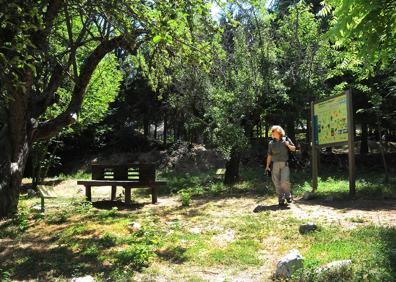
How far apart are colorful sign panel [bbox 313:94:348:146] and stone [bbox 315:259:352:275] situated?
575 centimetres

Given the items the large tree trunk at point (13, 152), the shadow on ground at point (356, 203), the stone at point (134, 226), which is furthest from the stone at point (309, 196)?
the large tree trunk at point (13, 152)

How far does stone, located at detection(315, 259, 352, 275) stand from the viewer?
5.02 metres

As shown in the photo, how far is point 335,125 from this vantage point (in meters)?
11.1

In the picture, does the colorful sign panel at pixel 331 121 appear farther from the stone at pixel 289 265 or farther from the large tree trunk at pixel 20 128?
the stone at pixel 289 265

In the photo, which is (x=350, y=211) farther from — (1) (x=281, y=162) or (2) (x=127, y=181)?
(2) (x=127, y=181)

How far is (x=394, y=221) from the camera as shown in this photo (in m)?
7.70

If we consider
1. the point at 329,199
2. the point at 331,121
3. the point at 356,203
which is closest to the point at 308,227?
the point at 356,203

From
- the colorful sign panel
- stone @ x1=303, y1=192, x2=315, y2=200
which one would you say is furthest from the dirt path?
the colorful sign panel

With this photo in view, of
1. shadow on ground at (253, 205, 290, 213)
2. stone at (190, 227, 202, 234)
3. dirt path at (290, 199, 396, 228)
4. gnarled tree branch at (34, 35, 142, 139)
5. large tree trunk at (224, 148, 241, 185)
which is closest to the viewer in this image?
dirt path at (290, 199, 396, 228)

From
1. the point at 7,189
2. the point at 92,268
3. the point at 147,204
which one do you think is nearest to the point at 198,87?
the point at 147,204

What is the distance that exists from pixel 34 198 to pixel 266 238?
909cm

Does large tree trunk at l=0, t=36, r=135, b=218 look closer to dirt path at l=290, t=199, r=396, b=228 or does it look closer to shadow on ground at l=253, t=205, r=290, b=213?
shadow on ground at l=253, t=205, r=290, b=213

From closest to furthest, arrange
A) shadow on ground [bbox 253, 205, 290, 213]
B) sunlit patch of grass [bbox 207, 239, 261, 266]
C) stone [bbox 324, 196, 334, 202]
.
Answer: sunlit patch of grass [bbox 207, 239, 261, 266], shadow on ground [bbox 253, 205, 290, 213], stone [bbox 324, 196, 334, 202]

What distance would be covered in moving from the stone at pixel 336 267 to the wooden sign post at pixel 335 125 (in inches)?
215
